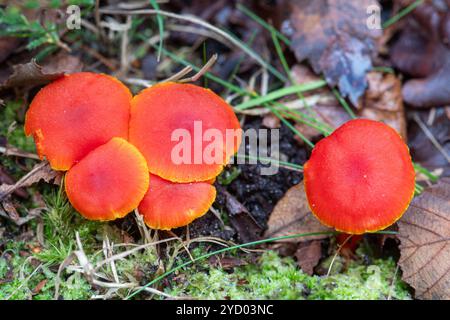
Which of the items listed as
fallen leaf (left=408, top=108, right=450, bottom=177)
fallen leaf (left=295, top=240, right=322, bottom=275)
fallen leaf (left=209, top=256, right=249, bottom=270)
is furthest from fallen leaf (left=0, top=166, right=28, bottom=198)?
fallen leaf (left=408, top=108, right=450, bottom=177)

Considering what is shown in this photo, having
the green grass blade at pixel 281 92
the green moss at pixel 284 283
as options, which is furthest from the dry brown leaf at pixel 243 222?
the green grass blade at pixel 281 92

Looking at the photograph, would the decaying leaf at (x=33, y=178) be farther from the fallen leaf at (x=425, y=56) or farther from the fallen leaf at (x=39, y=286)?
the fallen leaf at (x=425, y=56)

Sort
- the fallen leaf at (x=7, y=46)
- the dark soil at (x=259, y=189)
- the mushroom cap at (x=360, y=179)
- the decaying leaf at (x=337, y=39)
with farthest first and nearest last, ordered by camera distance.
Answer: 1. the decaying leaf at (x=337, y=39)
2. the fallen leaf at (x=7, y=46)
3. the dark soil at (x=259, y=189)
4. the mushroom cap at (x=360, y=179)

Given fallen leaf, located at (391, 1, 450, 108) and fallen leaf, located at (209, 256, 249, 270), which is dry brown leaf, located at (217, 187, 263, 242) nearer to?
fallen leaf, located at (209, 256, 249, 270)

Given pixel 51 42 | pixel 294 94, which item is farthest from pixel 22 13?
pixel 294 94

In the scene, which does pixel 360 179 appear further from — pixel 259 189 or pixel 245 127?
pixel 245 127

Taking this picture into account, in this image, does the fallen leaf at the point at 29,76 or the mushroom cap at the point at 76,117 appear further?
the fallen leaf at the point at 29,76

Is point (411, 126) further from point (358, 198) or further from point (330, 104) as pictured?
point (358, 198)
